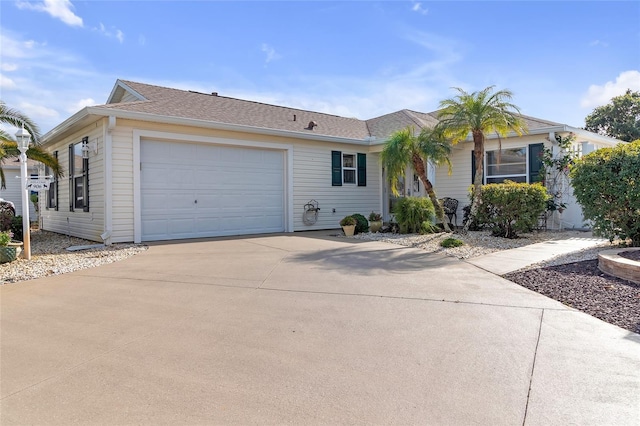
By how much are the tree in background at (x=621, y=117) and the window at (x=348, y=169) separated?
71.4 feet

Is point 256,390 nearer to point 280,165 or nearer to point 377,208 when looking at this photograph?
point 280,165

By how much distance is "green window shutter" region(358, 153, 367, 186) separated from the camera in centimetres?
1449

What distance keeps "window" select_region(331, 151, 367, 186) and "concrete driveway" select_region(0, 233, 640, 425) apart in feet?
27.4

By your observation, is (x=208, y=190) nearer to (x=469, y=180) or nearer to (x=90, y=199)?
(x=90, y=199)

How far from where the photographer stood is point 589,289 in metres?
4.95

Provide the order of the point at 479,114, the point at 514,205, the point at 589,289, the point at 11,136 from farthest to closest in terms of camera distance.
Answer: the point at 11,136 → the point at 479,114 → the point at 514,205 → the point at 589,289

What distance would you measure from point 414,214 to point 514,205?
8.74 feet

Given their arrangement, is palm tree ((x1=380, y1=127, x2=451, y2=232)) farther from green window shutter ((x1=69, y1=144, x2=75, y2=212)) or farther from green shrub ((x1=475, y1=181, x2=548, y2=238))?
green window shutter ((x1=69, y1=144, x2=75, y2=212))

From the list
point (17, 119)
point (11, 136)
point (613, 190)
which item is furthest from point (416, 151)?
point (11, 136)

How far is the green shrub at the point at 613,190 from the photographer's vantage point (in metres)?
6.75

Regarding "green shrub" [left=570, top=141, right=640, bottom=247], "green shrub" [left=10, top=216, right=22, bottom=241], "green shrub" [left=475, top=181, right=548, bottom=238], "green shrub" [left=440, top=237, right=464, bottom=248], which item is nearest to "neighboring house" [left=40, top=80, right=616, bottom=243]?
"green shrub" [left=10, top=216, right=22, bottom=241]

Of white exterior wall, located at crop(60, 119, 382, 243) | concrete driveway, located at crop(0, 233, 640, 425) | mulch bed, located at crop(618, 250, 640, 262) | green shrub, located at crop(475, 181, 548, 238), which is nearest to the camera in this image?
concrete driveway, located at crop(0, 233, 640, 425)

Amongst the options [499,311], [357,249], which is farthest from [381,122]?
[499,311]

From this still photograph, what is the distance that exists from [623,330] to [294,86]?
1358cm
